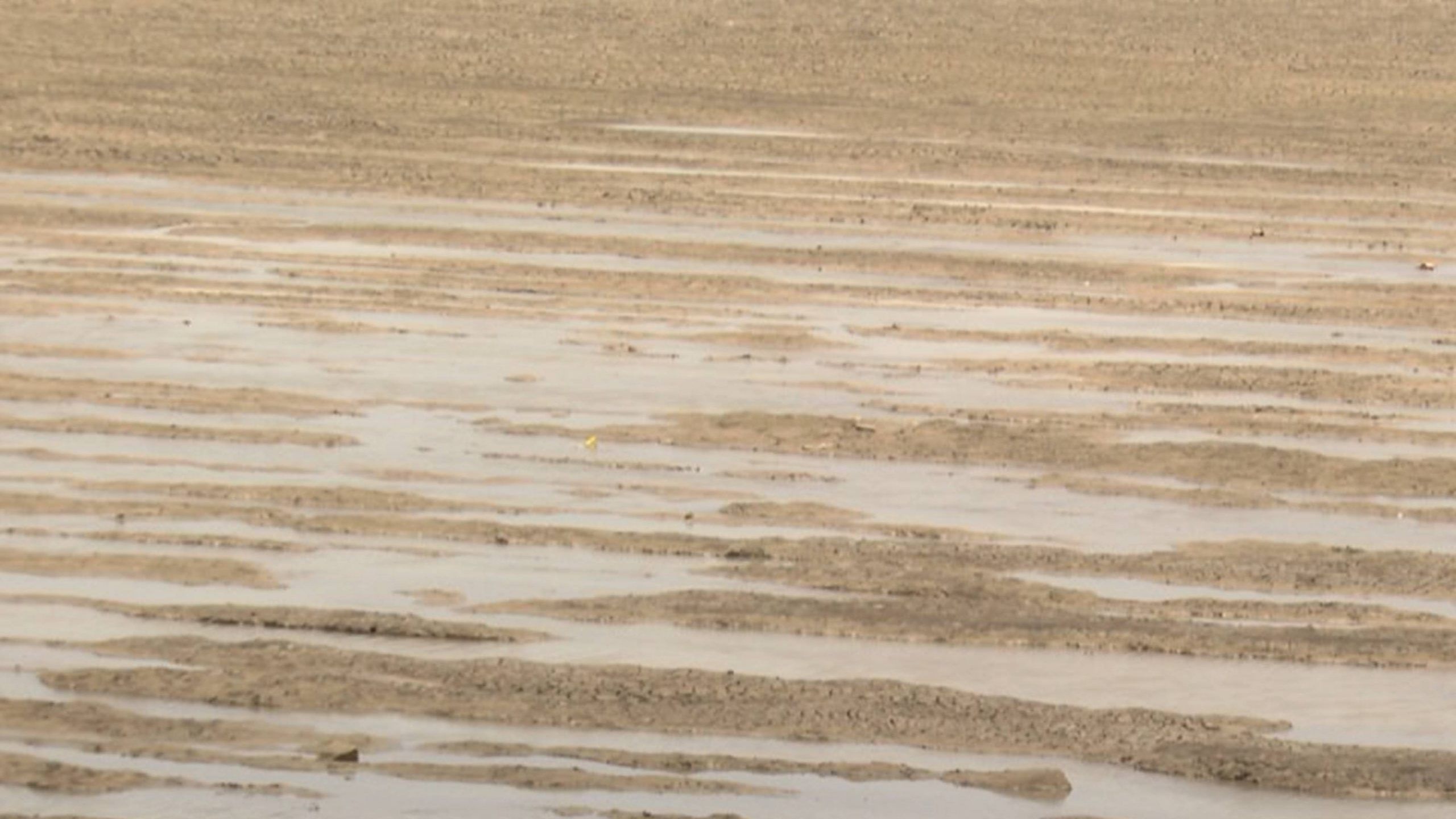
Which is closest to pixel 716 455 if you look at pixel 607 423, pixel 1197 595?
pixel 607 423

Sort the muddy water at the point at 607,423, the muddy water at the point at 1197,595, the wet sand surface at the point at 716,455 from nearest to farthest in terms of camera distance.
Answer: the wet sand surface at the point at 716,455, the muddy water at the point at 607,423, the muddy water at the point at 1197,595

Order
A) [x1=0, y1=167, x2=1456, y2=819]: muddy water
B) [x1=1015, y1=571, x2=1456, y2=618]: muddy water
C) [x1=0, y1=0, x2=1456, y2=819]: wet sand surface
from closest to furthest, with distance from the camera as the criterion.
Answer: [x1=0, y1=0, x2=1456, y2=819]: wet sand surface, [x1=0, y1=167, x2=1456, y2=819]: muddy water, [x1=1015, y1=571, x2=1456, y2=618]: muddy water

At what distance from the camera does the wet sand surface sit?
917cm

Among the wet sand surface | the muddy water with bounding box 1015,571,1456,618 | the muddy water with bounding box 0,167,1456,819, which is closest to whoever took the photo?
the wet sand surface

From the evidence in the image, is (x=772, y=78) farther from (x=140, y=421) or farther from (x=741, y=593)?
(x=741, y=593)

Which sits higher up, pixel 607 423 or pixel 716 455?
pixel 607 423

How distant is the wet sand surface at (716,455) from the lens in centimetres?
917

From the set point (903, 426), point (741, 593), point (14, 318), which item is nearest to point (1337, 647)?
point (741, 593)

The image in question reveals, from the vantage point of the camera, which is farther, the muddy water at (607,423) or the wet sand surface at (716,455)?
the muddy water at (607,423)

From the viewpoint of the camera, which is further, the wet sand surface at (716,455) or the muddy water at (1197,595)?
the muddy water at (1197,595)

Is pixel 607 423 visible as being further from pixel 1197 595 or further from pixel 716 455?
pixel 1197 595

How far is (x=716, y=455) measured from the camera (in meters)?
13.2

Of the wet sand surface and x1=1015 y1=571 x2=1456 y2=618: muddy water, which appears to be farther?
x1=1015 y1=571 x2=1456 y2=618: muddy water

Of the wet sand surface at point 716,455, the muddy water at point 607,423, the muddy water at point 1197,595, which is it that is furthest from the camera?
the muddy water at point 1197,595
